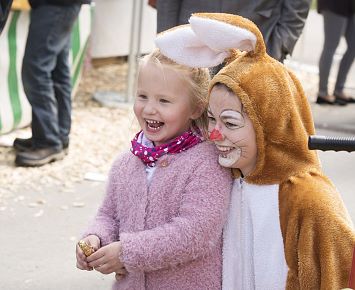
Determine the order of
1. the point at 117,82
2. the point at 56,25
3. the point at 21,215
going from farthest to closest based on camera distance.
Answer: the point at 117,82 < the point at 56,25 < the point at 21,215

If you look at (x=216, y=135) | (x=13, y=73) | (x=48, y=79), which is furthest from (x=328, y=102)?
(x=216, y=135)

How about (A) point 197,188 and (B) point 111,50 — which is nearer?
(A) point 197,188

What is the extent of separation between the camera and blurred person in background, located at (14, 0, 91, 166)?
15.7ft

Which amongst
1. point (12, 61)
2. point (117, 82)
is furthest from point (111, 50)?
point (12, 61)

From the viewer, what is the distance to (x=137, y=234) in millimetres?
2123

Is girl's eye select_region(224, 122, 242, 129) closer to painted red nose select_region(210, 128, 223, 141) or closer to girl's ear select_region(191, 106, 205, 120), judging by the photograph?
painted red nose select_region(210, 128, 223, 141)

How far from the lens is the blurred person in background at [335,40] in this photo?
717cm

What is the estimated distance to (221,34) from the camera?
1.99 metres

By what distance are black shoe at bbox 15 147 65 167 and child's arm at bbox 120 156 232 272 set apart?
2918 mm

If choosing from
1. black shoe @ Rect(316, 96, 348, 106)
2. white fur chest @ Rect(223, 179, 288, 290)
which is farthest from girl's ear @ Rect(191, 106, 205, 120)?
black shoe @ Rect(316, 96, 348, 106)

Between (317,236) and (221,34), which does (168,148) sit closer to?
(221,34)

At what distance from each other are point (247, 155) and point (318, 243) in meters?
0.31

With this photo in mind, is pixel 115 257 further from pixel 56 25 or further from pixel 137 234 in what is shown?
pixel 56 25

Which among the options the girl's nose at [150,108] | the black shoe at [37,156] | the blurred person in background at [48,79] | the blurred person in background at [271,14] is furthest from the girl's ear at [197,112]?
the black shoe at [37,156]
